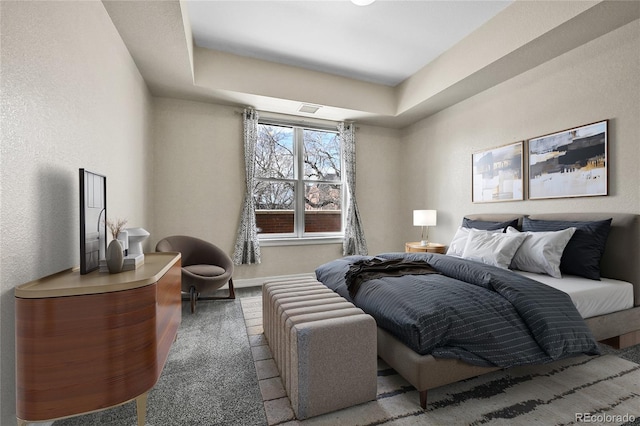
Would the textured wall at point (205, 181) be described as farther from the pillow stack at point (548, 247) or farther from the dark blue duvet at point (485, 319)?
the dark blue duvet at point (485, 319)

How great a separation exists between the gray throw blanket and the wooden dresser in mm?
1406

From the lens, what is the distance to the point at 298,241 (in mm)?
4617

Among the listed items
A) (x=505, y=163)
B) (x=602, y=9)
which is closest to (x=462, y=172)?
(x=505, y=163)

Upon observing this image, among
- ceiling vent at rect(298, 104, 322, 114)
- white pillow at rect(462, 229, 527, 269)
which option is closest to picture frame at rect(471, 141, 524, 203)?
white pillow at rect(462, 229, 527, 269)

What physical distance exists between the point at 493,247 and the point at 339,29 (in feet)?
9.32

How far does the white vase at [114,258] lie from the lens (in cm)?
154

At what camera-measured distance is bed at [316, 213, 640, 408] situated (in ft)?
5.12

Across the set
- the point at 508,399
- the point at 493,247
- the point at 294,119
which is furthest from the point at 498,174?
the point at 294,119

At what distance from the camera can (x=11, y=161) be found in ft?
4.14

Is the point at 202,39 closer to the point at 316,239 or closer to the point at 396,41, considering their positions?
the point at 396,41

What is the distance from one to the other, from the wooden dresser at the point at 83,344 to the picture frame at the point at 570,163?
3.65 meters

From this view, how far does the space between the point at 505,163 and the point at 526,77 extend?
0.97 metres

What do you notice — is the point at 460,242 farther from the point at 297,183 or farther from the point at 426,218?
the point at 297,183

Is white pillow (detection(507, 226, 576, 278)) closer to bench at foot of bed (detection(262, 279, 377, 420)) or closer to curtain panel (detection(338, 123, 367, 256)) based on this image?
bench at foot of bed (detection(262, 279, 377, 420))
